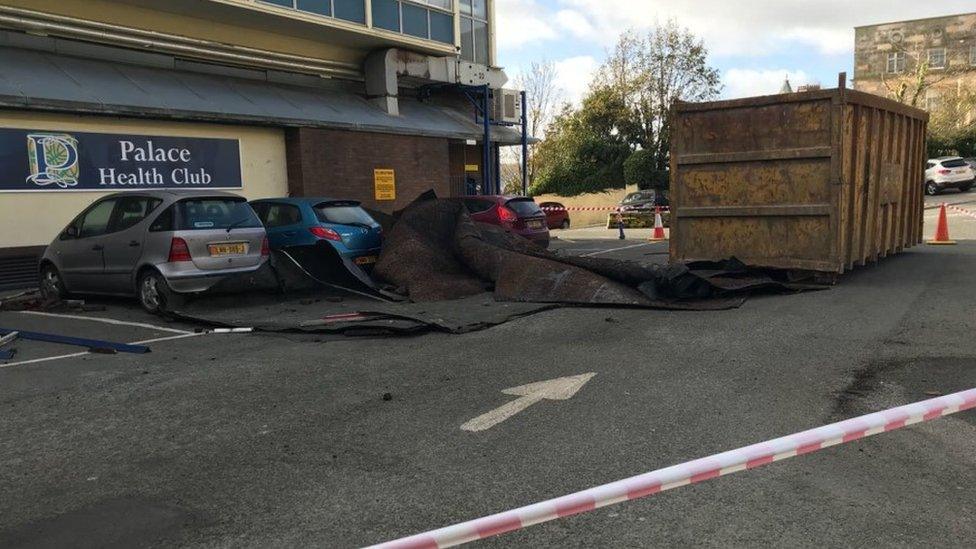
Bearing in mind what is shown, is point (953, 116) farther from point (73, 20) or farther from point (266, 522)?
point (266, 522)

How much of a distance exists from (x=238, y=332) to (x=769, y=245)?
278 inches

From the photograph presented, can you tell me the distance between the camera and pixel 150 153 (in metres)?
14.8

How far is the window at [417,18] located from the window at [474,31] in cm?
84

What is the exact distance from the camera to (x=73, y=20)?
46.1 feet

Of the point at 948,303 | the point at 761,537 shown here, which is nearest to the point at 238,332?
the point at 761,537

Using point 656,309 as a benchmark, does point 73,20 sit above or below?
above

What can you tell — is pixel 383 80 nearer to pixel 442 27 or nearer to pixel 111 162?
pixel 442 27

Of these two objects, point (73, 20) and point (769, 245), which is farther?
point (73, 20)

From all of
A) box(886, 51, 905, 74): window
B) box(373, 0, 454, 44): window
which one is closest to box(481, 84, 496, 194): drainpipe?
box(373, 0, 454, 44): window

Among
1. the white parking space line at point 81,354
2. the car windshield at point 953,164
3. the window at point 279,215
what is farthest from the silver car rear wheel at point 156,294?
the car windshield at point 953,164

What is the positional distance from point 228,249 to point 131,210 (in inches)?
55.2

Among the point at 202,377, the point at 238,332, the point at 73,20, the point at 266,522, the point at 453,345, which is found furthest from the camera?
the point at 73,20

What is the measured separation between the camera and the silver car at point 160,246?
910 centimetres

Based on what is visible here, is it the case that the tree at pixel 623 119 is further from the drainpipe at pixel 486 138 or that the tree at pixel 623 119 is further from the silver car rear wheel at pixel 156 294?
the silver car rear wheel at pixel 156 294
